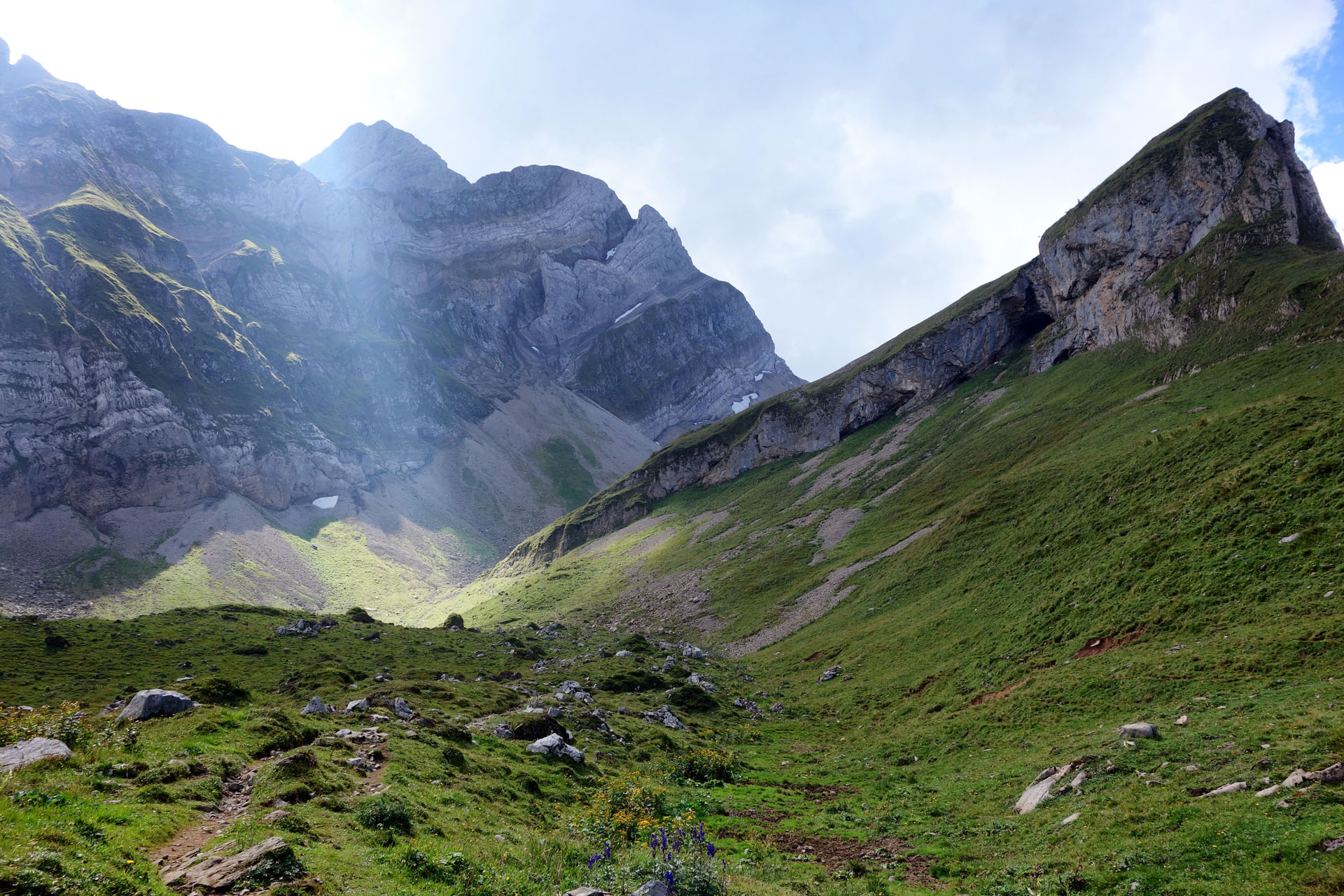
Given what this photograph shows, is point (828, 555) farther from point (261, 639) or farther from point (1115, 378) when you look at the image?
point (261, 639)

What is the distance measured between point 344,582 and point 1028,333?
622ft

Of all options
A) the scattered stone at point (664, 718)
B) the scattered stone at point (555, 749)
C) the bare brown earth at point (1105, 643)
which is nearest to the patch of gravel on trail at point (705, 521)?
the scattered stone at point (664, 718)

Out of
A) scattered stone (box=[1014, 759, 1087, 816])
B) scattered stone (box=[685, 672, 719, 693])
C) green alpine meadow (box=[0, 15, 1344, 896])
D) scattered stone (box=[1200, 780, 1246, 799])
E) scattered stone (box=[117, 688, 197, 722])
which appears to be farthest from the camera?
scattered stone (box=[685, 672, 719, 693])

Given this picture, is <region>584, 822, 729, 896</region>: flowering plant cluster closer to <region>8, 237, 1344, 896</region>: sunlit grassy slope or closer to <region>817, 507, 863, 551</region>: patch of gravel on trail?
<region>8, 237, 1344, 896</region>: sunlit grassy slope

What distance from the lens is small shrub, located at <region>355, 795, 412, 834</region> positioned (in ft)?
49.2

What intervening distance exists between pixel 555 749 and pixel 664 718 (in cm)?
1309

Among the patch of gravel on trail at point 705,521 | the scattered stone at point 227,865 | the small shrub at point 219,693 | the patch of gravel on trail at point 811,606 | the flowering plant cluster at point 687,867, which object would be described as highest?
the small shrub at point 219,693

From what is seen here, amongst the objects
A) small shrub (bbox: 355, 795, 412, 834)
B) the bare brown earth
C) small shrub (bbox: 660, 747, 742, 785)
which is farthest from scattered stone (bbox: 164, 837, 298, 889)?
the bare brown earth

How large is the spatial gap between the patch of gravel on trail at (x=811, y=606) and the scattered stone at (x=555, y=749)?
40.7 m

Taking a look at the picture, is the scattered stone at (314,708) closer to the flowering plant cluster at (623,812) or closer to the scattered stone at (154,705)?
the scattered stone at (154,705)

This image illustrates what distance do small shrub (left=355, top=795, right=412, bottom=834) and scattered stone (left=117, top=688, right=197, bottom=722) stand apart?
39.3 ft

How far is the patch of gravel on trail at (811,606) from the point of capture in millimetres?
64125

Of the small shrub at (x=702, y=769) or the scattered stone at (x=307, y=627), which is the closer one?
the small shrub at (x=702, y=769)

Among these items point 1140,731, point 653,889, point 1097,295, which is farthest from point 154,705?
point 1097,295
